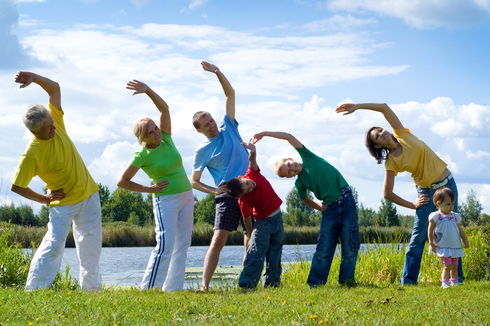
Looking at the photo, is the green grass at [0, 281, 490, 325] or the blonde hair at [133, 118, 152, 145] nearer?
the green grass at [0, 281, 490, 325]

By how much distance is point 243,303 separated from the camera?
164 inches

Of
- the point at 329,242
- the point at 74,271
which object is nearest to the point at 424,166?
the point at 329,242

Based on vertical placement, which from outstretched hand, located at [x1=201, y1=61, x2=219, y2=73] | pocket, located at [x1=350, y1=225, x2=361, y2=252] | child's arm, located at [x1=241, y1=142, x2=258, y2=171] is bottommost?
pocket, located at [x1=350, y1=225, x2=361, y2=252]

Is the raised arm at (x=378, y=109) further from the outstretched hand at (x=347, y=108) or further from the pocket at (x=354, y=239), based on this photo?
the pocket at (x=354, y=239)

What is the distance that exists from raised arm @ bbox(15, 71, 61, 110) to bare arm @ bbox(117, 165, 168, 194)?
1.07 m

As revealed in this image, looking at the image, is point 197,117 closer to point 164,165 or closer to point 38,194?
point 164,165

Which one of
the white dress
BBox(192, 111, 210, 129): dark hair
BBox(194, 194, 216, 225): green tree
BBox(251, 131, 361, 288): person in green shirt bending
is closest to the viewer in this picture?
BBox(251, 131, 361, 288): person in green shirt bending

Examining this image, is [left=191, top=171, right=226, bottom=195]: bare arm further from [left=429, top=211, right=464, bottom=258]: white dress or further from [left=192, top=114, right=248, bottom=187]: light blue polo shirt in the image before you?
[left=429, top=211, right=464, bottom=258]: white dress

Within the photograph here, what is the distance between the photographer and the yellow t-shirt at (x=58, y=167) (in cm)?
470

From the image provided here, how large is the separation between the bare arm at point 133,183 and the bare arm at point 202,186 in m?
0.47

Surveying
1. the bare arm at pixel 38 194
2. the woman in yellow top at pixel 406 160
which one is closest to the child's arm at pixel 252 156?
the woman in yellow top at pixel 406 160

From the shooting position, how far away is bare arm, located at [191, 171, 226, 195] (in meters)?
5.11

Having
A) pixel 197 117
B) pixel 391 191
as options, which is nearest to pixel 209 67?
pixel 197 117

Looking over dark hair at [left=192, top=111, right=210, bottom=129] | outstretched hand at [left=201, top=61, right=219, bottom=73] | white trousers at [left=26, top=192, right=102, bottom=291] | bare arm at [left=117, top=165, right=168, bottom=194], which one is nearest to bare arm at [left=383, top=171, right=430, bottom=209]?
dark hair at [left=192, top=111, right=210, bottom=129]
